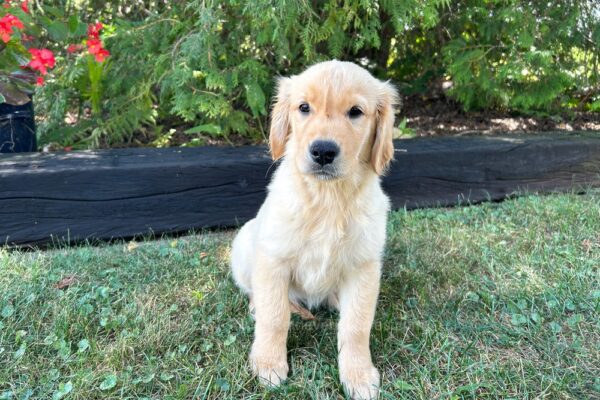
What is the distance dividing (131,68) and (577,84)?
4.27 m

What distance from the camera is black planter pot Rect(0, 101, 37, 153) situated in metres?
3.85

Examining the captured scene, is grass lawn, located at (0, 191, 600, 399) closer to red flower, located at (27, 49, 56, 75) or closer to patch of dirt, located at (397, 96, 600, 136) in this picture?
red flower, located at (27, 49, 56, 75)

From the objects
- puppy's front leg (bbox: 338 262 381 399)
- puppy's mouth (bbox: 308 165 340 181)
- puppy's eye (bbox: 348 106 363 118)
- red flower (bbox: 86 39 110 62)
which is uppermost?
red flower (bbox: 86 39 110 62)

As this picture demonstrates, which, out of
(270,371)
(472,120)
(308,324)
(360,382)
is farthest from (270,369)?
(472,120)

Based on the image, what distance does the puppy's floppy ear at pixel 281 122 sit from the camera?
240cm

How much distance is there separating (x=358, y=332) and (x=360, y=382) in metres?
0.20

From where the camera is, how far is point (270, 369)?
2104mm

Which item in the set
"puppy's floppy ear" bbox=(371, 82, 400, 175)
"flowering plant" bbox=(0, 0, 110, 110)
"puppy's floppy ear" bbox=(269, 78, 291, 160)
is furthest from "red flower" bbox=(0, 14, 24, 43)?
"puppy's floppy ear" bbox=(371, 82, 400, 175)

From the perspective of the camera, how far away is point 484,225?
3748 mm

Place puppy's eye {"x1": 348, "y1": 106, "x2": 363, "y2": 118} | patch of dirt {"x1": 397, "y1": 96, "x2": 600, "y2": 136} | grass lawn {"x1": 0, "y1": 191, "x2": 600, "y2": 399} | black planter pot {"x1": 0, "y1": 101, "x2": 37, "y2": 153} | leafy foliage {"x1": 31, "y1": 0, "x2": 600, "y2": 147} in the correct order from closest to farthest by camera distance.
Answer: grass lawn {"x1": 0, "y1": 191, "x2": 600, "y2": 399} < puppy's eye {"x1": 348, "y1": 106, "x2": 363, "y2": 118} < black planter pot {"x1": 0, "y1": 101, "x2": 37, "y2": 153} < leafy foliage {"x1": 31, "y1": 0, "x2": 600, "y2": 147} < patch of dirt {"x1": 397, "y1": 96, "x2": 600, "y2": 136}

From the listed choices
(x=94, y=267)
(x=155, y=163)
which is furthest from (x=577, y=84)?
(x=94, y=267)

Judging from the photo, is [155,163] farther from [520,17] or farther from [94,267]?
[520,17]

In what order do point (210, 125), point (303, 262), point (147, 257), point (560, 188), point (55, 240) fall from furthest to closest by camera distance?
point (560, 188)
point (210, 125)
point (55, 240)
point (147, 257)
point (303, 262)

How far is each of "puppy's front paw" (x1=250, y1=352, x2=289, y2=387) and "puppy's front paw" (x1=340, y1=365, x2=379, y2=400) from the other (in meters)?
0.24
